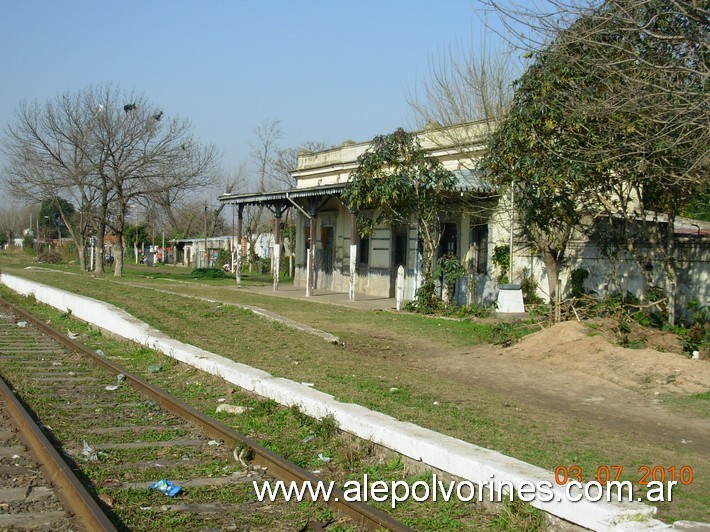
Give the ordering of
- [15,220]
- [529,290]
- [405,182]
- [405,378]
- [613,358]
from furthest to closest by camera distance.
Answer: [15,220] → [405,182] → [529,290] → [613,358] → [405,378]

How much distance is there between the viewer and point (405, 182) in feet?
66.6

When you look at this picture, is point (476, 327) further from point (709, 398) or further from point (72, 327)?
point (72, 327)

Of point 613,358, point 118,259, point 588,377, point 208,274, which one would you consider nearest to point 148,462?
Answer: point 588,377

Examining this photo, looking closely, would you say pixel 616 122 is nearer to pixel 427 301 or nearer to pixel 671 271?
pixel 671 271

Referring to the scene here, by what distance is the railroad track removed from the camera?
204 inches

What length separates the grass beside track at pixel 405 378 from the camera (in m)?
6.70

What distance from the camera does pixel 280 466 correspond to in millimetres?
6168

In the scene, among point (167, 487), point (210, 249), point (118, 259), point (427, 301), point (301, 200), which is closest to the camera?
point (167, 487)

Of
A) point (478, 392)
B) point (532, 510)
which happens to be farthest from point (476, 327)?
point (532, 510)

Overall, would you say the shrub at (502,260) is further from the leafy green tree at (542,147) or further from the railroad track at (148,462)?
the railroad track at (148,462)

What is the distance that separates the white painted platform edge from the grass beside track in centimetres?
56

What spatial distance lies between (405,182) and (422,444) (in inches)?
579

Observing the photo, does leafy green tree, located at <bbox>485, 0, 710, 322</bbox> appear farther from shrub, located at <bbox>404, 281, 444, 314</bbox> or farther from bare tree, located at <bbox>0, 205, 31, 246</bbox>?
bare tree, located at <bbox>0, 205, 31, 246</bbox>

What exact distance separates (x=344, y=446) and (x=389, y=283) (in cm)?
2003
